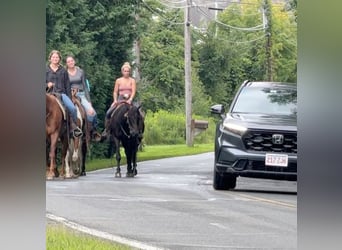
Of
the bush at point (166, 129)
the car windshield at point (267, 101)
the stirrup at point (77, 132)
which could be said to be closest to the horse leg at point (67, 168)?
the stirrup at point (77, 132)

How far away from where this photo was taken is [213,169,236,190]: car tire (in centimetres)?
562

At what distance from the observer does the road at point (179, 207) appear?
5.49 meters

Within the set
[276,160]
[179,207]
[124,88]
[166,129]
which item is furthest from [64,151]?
[276,160]

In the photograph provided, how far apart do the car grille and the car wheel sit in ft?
0.73

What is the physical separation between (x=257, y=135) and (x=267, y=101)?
217mm

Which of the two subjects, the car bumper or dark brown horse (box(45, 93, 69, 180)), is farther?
dark brown horse (box(45, 93, 69, 180))

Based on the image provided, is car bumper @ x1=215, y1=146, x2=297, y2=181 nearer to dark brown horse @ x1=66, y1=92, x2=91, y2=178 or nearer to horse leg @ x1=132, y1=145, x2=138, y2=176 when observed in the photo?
horse leg @ x1=132, y1=145, x2=138, y2=176

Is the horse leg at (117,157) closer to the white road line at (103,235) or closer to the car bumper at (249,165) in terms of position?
the white road line at (103,235)

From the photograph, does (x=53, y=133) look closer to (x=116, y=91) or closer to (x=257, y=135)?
(x=116, y=91)

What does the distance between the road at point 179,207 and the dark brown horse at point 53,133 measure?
0.09 meters

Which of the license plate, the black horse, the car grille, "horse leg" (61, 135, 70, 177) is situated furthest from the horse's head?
the license plate

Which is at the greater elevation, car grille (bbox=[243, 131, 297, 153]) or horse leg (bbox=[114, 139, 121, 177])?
car grille (bbox=[243, 131, 297, 153])
